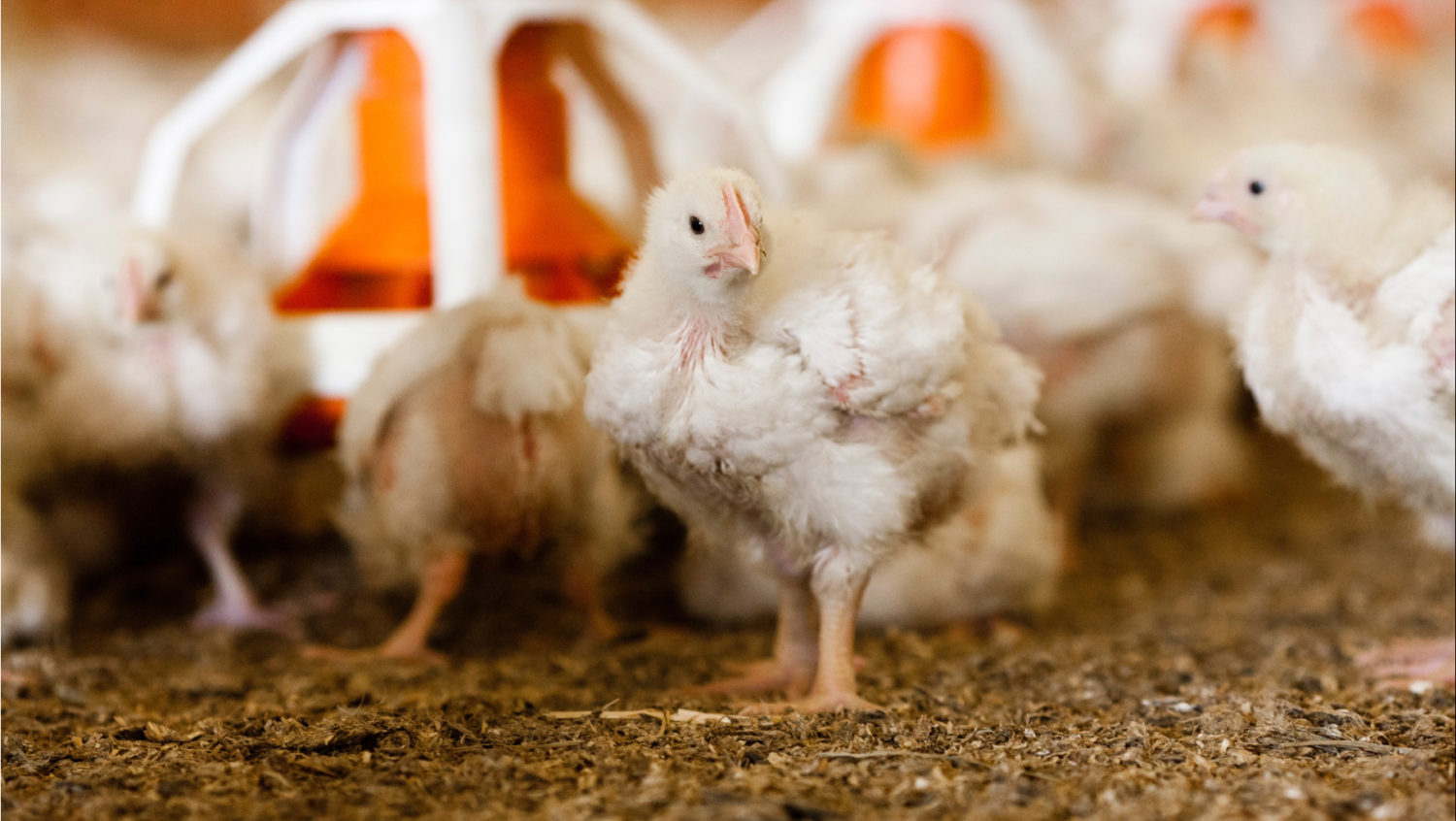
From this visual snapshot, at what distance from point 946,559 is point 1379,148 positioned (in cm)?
277

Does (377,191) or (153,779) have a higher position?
(377,191)

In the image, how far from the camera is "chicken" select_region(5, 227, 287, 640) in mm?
2801

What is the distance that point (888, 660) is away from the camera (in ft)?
8.49

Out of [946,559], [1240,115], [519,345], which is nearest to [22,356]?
[519,345]

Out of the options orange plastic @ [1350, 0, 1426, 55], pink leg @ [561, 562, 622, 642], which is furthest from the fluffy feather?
orange plastic @ [1350, 0, 1426, 55]

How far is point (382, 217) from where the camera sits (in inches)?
130

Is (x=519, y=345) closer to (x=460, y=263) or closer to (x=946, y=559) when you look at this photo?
(x=460, y=263)

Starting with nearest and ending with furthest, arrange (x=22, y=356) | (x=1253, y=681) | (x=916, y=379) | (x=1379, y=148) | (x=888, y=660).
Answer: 1. (x=916, y=379)
2. (x=1253, y=681)
3. (x=888, y=660)
4. (x=22, y=356)
5. (x=1379, y=148)

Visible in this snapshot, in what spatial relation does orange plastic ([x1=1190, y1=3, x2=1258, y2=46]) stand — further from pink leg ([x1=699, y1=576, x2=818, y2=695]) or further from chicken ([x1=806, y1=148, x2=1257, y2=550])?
pink leg ([x1=699, y1=576, x2=818, y2=695])

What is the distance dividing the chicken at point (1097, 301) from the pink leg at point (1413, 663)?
2.89ft

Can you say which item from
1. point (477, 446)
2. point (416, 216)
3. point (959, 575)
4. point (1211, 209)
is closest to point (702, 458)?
point (477, 446)

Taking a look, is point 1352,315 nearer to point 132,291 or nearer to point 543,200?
point 543,200

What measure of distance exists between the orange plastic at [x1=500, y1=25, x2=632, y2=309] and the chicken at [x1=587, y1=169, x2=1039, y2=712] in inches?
43.2

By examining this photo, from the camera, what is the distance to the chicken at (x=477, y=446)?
2520 mm
